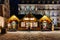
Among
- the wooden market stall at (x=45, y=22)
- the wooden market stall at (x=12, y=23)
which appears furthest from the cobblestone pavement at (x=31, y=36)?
the wooden market stall at (x=12, y=23)

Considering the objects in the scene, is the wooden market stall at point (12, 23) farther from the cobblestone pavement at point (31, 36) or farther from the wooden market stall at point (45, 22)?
the cobblestone pavement at point (31, 36)

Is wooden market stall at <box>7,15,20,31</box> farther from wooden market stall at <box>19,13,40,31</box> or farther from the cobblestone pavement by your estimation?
the cobblestone pavement

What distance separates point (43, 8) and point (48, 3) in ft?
13.0

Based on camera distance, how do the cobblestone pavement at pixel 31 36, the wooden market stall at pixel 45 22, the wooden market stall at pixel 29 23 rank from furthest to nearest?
1. the wooden market stall at pixel 45 22
2. the wooden market stall at pixel 29 23
3. the cobblestone pavement at pixel 31 36

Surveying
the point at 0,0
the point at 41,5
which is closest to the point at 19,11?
the point at 41,5

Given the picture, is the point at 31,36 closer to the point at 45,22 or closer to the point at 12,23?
the point at 45,22

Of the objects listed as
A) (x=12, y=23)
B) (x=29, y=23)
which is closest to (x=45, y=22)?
(x=29, y=23)

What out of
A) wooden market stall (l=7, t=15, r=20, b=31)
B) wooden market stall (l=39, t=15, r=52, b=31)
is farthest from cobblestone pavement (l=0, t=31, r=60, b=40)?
wooden market stall (l=7, t=15, r=20, b=31)

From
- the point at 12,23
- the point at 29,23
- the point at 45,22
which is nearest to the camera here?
the point at 29,23

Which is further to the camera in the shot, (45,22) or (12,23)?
(12,23)

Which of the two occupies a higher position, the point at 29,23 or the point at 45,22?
the point at 45,22

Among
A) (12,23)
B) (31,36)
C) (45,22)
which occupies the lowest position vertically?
(12,23)

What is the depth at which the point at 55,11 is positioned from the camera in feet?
318

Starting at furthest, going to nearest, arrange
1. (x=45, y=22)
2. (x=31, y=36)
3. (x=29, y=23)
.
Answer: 1. (x=45, y=22)
2. (x=29, y=23)
3. (x=31, y=36)
